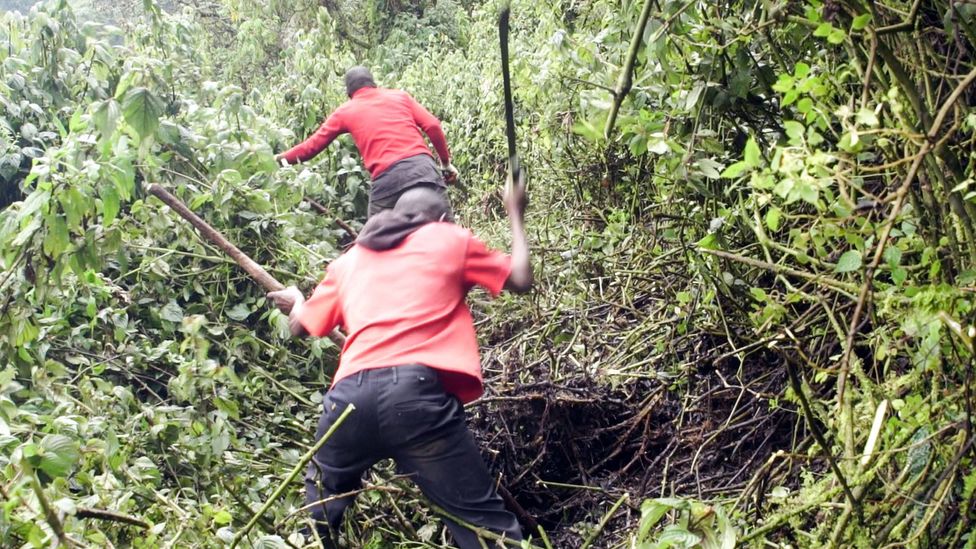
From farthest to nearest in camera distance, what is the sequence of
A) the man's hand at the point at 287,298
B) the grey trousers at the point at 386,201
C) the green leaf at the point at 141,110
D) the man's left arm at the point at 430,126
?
the man's left arm at the point at 430,126
the grey trousers at the point at 386,201
the man's hand at the point at 287,298
the green leaf at the point at 141,110

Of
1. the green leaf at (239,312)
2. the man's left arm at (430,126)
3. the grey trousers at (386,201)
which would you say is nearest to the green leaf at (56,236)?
the green leaf at (239,312)

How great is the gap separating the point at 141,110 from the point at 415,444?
156 centimetres

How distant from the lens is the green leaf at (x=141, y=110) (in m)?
3.00

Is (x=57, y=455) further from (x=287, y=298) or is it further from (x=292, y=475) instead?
(x=287, y=298)

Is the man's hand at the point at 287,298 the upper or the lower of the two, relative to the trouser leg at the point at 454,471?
upper

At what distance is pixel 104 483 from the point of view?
265cm

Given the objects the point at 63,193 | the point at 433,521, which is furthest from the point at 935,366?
the point at 63,193

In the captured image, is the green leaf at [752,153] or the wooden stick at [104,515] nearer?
the green leaf at [752,153]

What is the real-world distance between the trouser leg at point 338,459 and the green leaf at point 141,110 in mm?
1221

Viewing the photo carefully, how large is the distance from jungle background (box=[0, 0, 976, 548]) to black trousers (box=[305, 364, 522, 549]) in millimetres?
211

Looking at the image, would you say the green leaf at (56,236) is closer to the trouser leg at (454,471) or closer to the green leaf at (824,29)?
the trouser leg at (454,471)

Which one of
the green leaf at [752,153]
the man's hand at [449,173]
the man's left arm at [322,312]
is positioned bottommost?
the man's hand at [449,173]

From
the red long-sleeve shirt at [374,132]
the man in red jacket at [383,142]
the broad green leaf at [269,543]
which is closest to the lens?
the broad green leaf at [269,543]

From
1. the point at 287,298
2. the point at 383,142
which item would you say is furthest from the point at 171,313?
the point at 383,142
